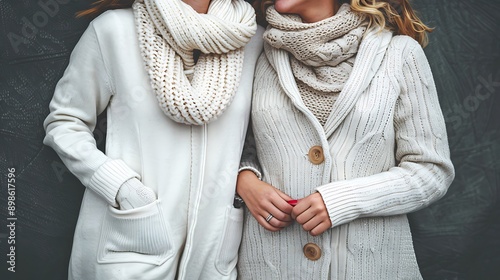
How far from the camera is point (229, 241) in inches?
77.8

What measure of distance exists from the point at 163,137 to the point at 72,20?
26.4 inches

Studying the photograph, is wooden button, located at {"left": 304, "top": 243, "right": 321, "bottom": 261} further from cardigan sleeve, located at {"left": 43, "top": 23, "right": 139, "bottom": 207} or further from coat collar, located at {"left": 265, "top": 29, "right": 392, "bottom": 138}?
cardigan sleeve, located at {"left": 43, "top": 23, "right": 139, "bottom": 207}

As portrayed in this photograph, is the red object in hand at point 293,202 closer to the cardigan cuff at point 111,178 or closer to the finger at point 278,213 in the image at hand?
the finger at point 278,213

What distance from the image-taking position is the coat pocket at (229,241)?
6.43 ft

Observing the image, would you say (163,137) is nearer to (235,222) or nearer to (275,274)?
(235,222)

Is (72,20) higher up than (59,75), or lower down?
higher up

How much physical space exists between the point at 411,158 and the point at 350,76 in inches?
11.8

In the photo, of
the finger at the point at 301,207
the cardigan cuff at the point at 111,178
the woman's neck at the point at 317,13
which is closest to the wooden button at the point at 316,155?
the finger at the point at 301,207

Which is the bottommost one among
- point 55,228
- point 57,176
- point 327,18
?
point 55,228

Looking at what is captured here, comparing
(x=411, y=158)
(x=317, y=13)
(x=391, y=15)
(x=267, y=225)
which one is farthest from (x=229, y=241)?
(x=391, y=15)

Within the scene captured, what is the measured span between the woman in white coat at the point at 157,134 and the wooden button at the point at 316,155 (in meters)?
0.22

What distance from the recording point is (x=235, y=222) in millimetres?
1984

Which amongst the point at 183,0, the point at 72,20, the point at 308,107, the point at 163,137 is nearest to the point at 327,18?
the point at 308,107

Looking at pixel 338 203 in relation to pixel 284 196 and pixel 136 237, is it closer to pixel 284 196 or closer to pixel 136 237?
pixel 284 196
